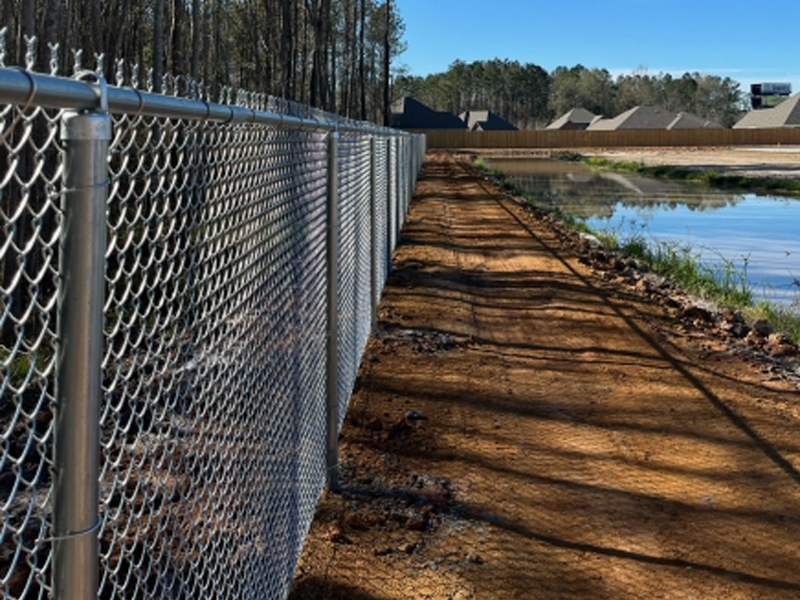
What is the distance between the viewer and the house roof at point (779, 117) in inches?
4131

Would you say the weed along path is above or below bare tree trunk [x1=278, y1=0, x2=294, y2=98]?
below

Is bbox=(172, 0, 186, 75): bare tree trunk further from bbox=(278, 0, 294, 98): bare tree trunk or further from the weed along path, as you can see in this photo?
the weed along path

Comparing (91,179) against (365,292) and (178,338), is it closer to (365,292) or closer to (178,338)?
(178,338)

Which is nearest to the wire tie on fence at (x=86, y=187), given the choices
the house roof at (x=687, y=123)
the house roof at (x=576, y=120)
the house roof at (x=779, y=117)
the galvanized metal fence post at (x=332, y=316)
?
the galvanized metal fence post at (x=332, y=316)

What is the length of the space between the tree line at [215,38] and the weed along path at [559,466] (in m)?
5.54

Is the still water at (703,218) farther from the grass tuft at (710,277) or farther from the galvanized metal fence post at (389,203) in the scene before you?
the galvanized metal fence post at (389,203)

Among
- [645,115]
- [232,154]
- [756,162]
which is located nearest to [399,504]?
[232,154]

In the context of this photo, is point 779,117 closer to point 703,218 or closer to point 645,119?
point 645,119

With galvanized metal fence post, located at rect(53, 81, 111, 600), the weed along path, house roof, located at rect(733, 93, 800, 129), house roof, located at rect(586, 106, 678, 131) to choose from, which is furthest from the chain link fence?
house roof, located at rect(586, 106, 678, 131)

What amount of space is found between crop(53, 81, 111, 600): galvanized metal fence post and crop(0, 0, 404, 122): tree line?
29.1ft

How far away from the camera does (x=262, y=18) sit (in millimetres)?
45969

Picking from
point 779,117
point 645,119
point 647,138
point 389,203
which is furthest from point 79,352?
point 645,119

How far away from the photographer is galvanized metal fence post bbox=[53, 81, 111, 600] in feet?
5.31

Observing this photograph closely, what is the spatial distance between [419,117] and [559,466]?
95753 millimetres
